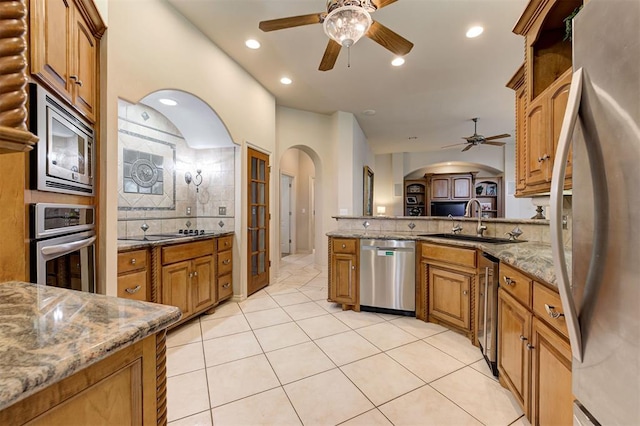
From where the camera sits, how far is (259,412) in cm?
149

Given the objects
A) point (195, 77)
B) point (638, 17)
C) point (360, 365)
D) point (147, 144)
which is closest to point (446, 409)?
point (360, 365)

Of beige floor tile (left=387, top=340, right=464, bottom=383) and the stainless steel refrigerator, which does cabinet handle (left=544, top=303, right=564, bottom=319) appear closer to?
the stainless steel refrigerator

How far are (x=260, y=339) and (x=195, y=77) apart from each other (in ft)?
8.42

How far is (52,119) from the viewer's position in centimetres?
130

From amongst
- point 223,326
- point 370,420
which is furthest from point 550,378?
point 223,326

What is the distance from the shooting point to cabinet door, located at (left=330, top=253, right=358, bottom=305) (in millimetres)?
3012

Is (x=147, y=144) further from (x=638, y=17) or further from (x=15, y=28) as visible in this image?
(x=638, y=17)

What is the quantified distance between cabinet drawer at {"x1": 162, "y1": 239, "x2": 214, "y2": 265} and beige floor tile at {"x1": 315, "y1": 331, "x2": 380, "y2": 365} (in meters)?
1.47

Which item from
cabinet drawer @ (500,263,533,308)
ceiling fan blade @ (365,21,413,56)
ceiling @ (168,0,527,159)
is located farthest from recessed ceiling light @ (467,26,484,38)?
cabinet drawer @ (500,263,533,308)

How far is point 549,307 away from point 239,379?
70.6 inches

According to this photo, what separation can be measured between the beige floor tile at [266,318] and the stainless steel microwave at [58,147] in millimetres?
1767

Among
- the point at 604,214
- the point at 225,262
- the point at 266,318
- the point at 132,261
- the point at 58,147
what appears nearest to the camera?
the point at 604,214

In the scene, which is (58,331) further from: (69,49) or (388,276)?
(388,276)

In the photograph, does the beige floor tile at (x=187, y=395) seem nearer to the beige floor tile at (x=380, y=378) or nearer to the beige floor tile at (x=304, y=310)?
the beige floor tile at (x=380, y=378)
